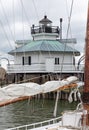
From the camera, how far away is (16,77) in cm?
6619

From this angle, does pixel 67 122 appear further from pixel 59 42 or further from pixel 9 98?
pixel 59 42

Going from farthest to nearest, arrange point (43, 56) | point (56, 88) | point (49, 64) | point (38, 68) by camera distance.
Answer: point (43, 56) < point (38, 68) < point (49, 64) < point (56, 88)

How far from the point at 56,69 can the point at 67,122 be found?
1862 inches

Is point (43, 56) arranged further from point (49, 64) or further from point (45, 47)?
point (49, 64)

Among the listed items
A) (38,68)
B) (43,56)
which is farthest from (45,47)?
(38,68)

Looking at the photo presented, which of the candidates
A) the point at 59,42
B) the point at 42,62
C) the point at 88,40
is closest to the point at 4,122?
the point at 88,40

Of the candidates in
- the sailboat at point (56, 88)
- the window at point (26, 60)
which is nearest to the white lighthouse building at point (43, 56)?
the window at point (26, 60)

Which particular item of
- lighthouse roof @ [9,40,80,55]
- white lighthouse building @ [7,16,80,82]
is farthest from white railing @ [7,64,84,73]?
lighthouse roof @ [9,40,80,55]

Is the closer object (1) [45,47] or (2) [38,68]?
(2) [38,68]

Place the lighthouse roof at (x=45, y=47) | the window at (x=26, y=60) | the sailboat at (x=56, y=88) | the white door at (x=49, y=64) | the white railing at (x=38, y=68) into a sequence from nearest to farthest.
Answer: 1. the sailboat at (x=56, y=88)
2. the white railing at (x=38, y=68)
3. the white door at (x=49, y=64)
4. the lighthouse roof at (x=45, y=47)
5. the window at (x=26, y=60)

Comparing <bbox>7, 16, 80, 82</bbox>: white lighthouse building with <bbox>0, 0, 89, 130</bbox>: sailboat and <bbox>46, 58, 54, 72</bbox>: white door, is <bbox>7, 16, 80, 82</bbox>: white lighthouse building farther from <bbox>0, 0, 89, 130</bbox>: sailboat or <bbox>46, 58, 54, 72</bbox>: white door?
<bbox>0, 0, 89, 130</bbox>: sailboat

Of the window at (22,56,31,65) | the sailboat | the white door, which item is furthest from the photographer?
the window at (22,56,31,65)

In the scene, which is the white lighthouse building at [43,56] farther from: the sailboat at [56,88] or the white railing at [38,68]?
the sailboat at [56,88]

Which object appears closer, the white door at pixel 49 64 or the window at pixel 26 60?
the white door at pixel 49 64
